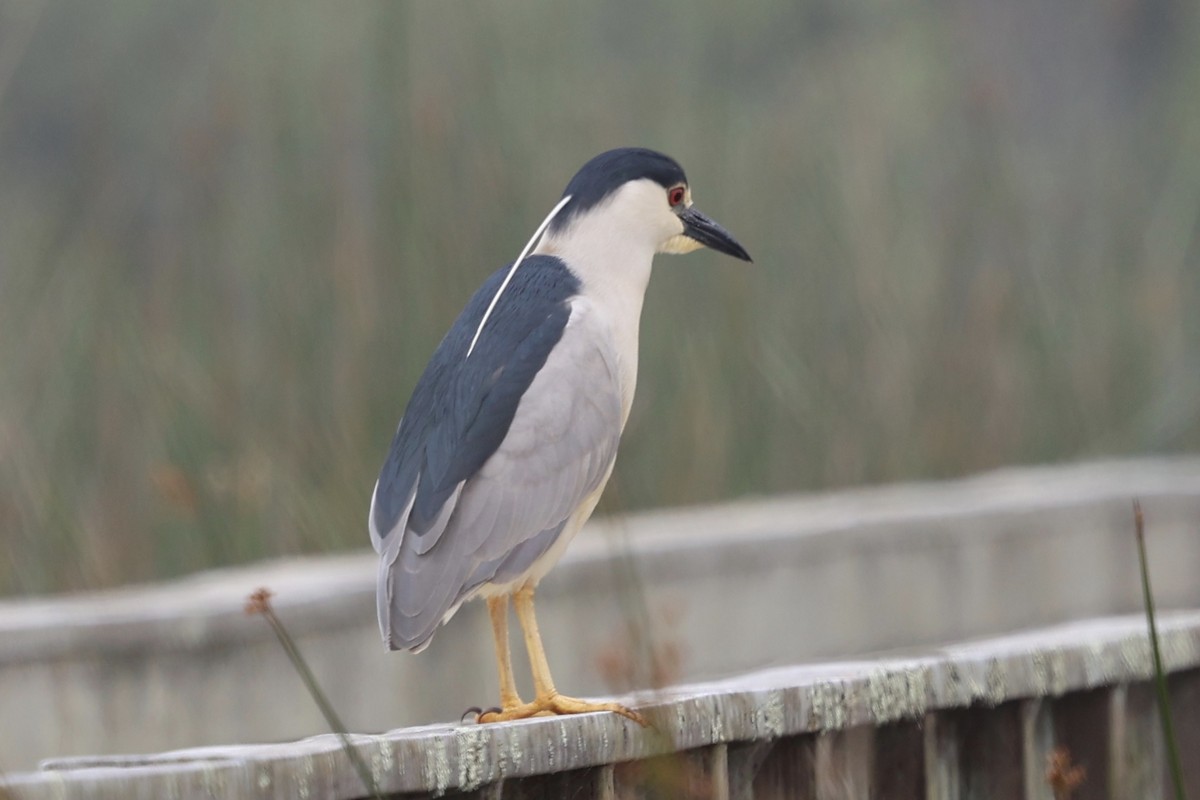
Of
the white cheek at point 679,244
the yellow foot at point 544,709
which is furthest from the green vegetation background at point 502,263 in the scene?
the yellow foot at point 544,709

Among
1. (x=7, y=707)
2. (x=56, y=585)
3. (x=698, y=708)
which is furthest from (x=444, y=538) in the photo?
(x=56, y=585)

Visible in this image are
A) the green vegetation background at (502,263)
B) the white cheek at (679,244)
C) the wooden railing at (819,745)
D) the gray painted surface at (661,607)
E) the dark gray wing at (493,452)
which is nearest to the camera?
the wooden railing at (819,745)

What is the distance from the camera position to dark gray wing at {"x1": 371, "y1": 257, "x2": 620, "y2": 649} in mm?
2834

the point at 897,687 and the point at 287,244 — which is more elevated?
the point at 287,244

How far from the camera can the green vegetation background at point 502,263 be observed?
15.7 feet

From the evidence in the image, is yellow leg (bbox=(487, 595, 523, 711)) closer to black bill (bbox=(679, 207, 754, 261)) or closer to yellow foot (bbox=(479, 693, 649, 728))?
yellow foot (bbox=(479, 693, 649, 728))

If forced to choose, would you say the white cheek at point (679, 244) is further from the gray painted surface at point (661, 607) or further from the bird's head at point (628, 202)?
the gray painted surface at point (661, 607)

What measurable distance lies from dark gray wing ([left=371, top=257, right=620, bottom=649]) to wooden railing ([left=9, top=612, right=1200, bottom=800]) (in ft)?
0.99

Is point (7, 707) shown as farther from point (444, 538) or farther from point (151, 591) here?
point (444, 538)

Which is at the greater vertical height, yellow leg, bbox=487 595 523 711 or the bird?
the bird

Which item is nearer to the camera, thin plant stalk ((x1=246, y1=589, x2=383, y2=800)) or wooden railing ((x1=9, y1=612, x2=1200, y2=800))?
thin plant stalk ((x1=246, y1=589, x2=383, y2=800))

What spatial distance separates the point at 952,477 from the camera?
566 cm

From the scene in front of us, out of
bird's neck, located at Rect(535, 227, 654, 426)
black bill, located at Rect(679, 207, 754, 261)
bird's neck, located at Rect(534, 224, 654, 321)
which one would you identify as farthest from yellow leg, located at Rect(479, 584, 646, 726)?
black bill, located at Rect(679, 207, 754, 261)

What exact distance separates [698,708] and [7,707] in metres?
1.78
